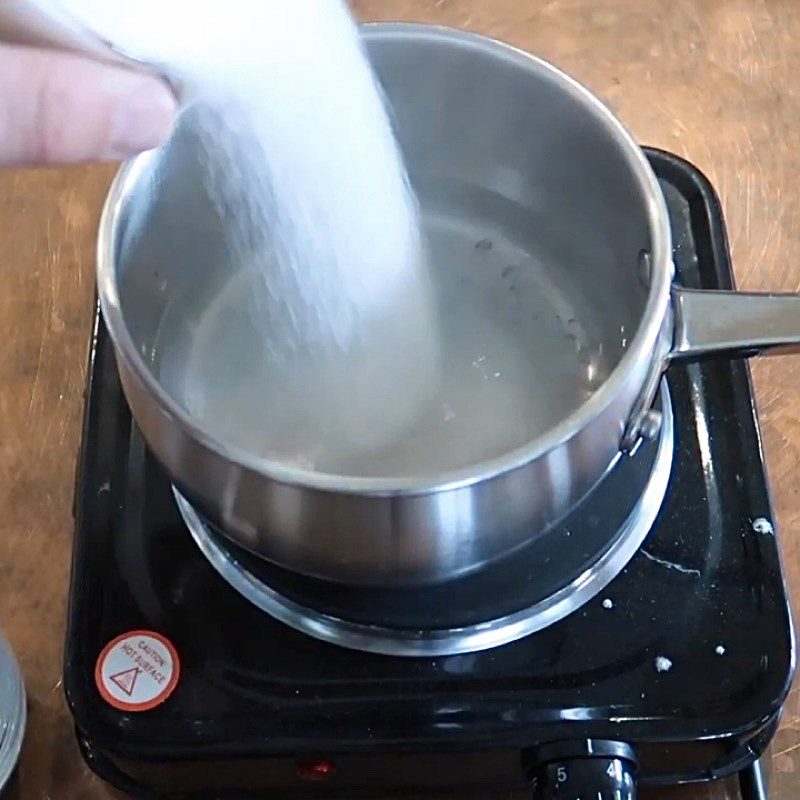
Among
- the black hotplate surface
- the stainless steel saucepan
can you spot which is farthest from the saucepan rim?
the black hotplate surface

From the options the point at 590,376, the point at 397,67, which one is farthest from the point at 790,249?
the point at 397,67

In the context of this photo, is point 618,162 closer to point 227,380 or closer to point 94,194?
point 227,380

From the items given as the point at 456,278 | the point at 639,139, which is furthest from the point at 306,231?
the point at 639,139

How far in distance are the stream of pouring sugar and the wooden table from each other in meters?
0.09

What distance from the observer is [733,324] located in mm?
443

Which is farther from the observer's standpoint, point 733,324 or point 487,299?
point 487,299

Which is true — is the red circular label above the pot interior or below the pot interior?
below

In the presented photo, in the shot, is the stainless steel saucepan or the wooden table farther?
the wooden table

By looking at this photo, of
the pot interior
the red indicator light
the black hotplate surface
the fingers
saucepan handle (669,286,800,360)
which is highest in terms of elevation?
the fingers

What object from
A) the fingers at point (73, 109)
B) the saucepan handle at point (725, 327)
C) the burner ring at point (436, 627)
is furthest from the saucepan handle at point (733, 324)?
the fingers at point (73, 109)

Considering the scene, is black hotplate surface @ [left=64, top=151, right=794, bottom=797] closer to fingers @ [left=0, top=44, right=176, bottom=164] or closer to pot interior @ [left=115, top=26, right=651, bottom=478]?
pot interior @ [left=115, top=26, right=651, bottom=478]

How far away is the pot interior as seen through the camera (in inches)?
21.4

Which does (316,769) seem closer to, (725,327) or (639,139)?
(725,327)

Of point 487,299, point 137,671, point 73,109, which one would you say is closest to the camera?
point 73,109
